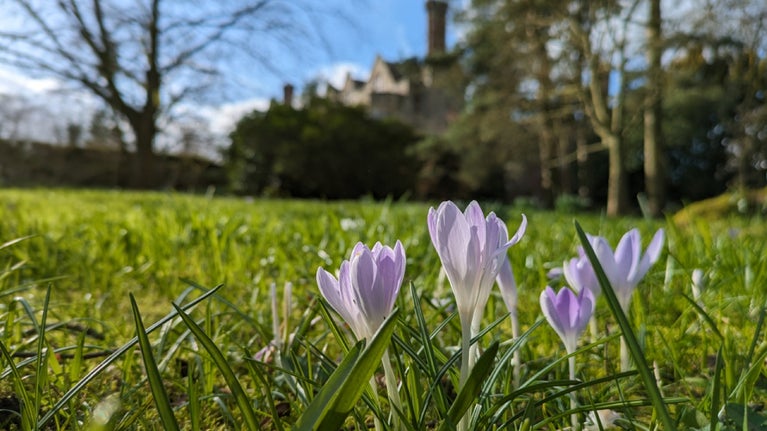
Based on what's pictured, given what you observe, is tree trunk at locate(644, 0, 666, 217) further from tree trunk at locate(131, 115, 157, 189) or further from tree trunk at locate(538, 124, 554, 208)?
tree trunk at locate(131, 115, 157, 189)

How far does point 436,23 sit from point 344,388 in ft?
131

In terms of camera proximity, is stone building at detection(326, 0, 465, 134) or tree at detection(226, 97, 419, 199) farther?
stone building at detection(326, 0, 465, 134)

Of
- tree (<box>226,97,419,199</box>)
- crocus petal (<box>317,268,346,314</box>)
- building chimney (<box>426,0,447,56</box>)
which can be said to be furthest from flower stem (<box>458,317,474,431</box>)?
building chimney (<box>426,0,447,56</box>)

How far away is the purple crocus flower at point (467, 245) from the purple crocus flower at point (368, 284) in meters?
0.04

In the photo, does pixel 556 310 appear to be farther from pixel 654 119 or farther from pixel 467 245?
pixel 654 119

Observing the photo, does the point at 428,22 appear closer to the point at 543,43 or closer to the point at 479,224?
the point at 543,43

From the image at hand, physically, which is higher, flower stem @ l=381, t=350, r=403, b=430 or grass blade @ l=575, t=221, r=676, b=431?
grass blade @ l=575, t=221, r=676, b=431

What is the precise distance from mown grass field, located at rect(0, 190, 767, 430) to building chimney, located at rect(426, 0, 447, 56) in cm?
3721

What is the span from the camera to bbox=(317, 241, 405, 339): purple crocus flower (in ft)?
1.54

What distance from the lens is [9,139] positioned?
756 inches

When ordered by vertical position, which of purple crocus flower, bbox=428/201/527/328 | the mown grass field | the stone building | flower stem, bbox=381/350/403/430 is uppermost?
the stone building

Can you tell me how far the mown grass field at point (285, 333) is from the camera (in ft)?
2.06

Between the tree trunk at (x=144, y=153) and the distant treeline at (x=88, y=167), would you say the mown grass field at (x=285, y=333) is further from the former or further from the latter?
the distant treeline at (x=88, y=167)

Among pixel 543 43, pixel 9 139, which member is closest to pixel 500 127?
pixel 543 43
